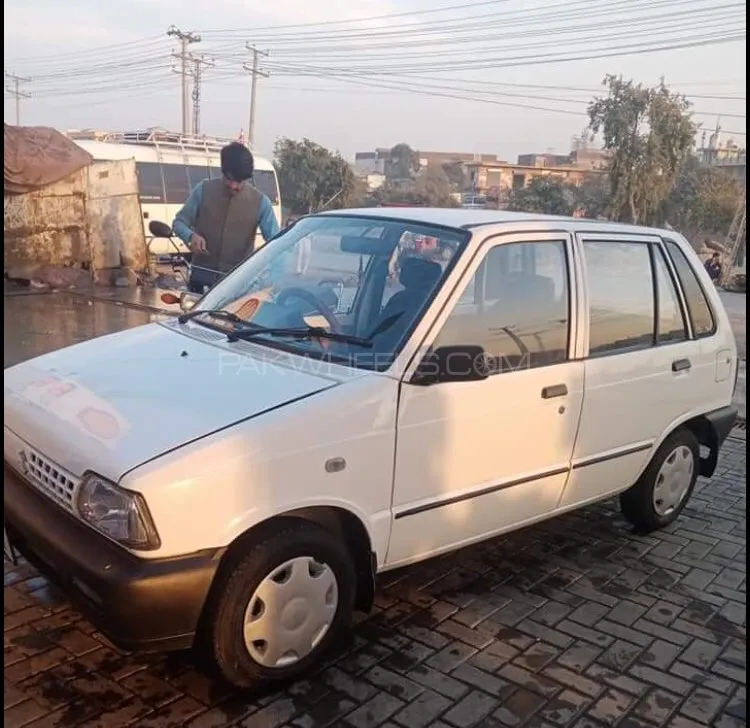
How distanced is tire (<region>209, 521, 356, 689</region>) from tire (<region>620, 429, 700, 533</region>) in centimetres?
226

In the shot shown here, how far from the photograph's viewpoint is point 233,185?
5.82 m

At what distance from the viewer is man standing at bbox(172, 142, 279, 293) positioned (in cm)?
587

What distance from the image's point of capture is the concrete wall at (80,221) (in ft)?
40.5

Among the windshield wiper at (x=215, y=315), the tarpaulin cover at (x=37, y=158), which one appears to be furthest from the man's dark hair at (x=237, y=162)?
the tarpaulin cover at (x=37, y=158)

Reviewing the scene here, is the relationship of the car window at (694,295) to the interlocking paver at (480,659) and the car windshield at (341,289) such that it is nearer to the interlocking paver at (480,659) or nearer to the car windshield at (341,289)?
the interlocking paver at (480,659)

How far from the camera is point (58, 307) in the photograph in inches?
429

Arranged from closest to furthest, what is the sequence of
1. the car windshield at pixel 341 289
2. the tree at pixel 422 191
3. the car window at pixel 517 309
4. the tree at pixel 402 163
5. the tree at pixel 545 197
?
the car windshield at pixel 341 289 → the car window at pixel 517 309 → the tree at pixel 422 191 → the tree at pixel 545 197 → the tree at pixel 402 163

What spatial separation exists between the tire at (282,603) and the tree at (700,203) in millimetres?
38519

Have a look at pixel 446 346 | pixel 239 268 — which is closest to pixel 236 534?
pixel 446 346

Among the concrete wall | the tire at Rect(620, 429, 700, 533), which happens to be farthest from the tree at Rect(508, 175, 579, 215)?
the tire at Rect(620, 429, 700, 533)

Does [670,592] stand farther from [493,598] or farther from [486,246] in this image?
[486,246]

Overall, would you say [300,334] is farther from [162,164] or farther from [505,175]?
[505,175]

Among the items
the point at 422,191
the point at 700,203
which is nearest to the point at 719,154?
the point at 700,203

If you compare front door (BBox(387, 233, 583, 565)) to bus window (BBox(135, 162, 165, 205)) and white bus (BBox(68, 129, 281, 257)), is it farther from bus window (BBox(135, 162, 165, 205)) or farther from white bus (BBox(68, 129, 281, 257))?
bus window (BBox(135, 162, 165, 205))
